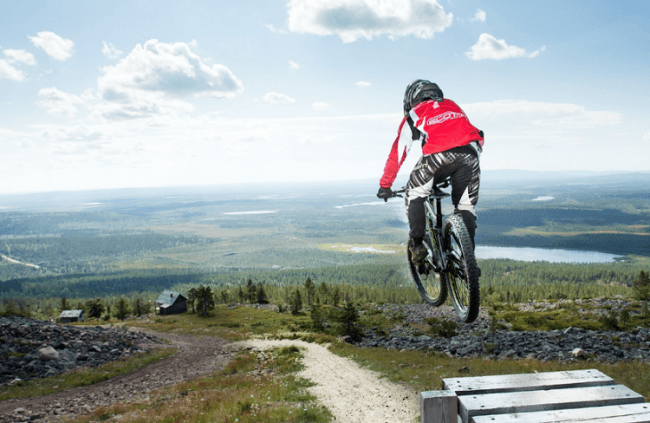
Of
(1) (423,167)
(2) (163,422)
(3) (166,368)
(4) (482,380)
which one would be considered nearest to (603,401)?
(4) (482,380)

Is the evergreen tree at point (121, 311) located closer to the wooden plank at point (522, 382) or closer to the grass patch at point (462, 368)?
the grass patch at point (462, 368)

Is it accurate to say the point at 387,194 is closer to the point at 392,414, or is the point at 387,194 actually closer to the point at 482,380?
the point at 482,380

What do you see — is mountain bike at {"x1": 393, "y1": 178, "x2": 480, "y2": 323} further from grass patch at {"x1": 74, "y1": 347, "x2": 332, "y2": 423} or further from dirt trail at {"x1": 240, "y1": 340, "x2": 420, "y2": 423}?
grass patch at {"x1": 74, "y1": 347, "x2": 332, "y2": 423}

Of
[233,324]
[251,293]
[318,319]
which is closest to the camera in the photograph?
[318,319]

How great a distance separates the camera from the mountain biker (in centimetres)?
409

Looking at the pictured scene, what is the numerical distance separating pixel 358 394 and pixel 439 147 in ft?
48.4

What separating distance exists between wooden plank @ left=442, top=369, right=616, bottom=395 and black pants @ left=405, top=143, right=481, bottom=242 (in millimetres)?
1671

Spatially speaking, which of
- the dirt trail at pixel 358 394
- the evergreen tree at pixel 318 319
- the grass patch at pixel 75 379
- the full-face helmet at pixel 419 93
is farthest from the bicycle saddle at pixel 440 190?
the evergreen tree at pixel 318 319

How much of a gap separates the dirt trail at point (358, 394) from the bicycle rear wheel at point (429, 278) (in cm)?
932

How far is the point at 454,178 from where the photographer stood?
4.15 m

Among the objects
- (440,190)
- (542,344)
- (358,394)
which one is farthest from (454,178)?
(542,344)

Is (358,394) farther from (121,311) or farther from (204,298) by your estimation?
(121,311)

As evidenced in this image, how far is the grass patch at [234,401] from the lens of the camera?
43.4ft

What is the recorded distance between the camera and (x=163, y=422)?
13.6 m
